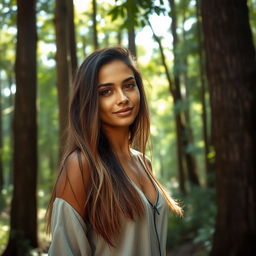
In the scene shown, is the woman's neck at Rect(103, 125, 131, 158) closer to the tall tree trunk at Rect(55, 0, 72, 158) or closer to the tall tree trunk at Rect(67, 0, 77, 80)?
the tall tree trunk at Rect(55, 0, 72, 158)

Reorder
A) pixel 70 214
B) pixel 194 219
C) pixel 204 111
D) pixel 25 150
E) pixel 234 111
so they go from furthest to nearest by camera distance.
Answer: pixel 204 111, pixel 194 219, pixel 25 150, pixel 234 111, pixel 70 214

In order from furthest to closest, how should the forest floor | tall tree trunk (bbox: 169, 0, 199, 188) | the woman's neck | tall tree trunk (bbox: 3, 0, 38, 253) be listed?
tall tree trunk (bbox: 169, 0, 199, 188) → the forest floor → tall tree trunk (bbox: 3, 0, 38, 253) → the woman's neck

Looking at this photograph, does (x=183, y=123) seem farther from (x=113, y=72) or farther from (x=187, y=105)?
(x=113, y=72)

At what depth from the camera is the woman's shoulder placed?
86.7 inches

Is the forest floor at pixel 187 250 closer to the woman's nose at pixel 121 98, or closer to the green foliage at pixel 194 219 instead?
the green foliage at pixel 194 219

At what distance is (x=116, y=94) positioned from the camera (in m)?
2.51

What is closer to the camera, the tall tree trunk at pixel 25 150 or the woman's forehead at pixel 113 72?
the woman's forehead at pixel 113 72

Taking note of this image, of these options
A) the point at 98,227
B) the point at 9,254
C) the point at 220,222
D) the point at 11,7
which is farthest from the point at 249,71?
the point at 11,7

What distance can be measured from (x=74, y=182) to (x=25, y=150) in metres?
6.53

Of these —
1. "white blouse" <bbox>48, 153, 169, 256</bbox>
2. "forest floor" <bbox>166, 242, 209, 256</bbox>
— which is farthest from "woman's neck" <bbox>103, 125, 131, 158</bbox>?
"forest floor" <bbox>166, 242, 209, 256</bbox>

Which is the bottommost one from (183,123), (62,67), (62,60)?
(183,123)

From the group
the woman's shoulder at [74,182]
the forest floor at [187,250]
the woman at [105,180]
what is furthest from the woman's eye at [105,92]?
the forest floor at [187,250]

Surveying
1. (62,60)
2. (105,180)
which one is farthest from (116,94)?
(62,60)

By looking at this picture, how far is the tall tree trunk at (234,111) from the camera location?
17.1 ft
